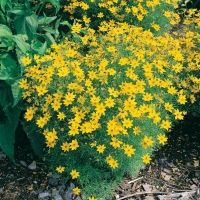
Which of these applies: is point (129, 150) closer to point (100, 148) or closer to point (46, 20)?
point (100, 148)

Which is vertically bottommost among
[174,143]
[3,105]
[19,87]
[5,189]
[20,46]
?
[5,189]

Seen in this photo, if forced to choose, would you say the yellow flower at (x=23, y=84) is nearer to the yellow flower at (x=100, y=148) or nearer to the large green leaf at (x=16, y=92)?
the large green leaf at (x=16, y=92)

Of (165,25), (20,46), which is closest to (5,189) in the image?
(20,46)

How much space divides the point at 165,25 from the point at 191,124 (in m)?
1.29

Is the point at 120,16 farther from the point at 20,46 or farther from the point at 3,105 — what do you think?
the point at 3,105

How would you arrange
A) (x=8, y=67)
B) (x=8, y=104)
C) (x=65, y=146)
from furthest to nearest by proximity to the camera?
(x=8, y=104) → (x=8, y=67) → (x=65, y=146)

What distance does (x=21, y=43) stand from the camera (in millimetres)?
3246

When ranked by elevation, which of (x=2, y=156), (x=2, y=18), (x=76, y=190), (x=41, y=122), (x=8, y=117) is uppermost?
(x=2, y=18)

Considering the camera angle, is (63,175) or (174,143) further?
(174,143)

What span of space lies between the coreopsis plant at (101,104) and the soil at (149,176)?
16cm

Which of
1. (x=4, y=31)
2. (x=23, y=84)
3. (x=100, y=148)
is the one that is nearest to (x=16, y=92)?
(x=23, y=84)

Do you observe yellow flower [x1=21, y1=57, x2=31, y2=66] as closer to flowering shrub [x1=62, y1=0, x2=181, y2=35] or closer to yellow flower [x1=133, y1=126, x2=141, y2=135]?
yellow flower [x1=133, y1=126, x2=141, y2=135]

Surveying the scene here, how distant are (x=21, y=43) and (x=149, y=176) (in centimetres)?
152

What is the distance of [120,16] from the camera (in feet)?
13.4
